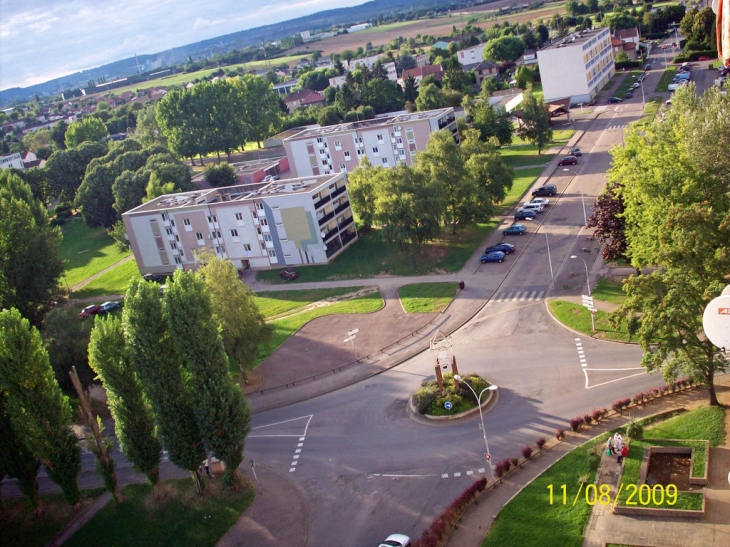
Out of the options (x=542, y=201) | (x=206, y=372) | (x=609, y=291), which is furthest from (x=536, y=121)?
(x=206, y=372)

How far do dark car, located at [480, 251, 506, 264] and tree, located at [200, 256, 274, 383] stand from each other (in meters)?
23.8

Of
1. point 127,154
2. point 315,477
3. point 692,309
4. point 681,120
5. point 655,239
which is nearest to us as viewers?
point 692,309

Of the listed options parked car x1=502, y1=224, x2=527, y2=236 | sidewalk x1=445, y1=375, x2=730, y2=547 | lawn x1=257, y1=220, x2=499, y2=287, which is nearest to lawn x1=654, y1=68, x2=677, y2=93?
lawn x1=257, y1=220, x2=499, y2=287

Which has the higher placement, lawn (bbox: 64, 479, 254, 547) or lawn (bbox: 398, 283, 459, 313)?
lawn (bbox: 398, 283, 459, 313)

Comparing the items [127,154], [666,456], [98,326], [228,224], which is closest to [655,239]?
[666,456]

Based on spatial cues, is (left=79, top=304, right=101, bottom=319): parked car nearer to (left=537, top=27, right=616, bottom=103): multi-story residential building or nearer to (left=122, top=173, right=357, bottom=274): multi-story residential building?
(left=122, top=173, right=357, bottom=274): multi-story residential building

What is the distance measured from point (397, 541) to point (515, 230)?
4408 cm

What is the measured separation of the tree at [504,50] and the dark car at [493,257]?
12035 centimetres

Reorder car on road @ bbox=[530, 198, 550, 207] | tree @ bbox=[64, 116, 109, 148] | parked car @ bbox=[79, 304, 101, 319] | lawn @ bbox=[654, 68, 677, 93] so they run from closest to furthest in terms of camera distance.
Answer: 1. parked car @ bbox=[79, 304, 101, 319]
2. car on road @ bbox=[530, 198, 550, 207]
3. lawn @ bbox=[654, 68, 677, 93]
4. tree @ bbox=[64, 116, 109, 148]

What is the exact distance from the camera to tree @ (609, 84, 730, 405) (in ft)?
108

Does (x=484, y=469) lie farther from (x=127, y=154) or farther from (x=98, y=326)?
(x=127, y=154)

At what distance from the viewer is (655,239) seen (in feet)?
145

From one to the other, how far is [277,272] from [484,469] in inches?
1742

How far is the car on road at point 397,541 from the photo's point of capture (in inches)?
1174
